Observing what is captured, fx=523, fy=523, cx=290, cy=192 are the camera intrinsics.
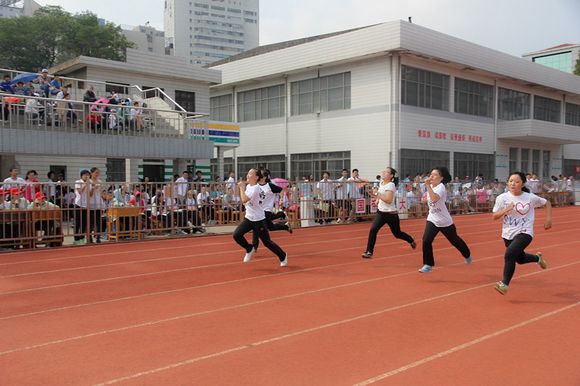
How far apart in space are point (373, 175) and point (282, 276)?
18.8 meters

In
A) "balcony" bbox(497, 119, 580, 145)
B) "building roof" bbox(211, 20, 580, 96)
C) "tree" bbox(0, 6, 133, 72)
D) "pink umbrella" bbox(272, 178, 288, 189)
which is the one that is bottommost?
"pink umbrella" bbox(272, 178, 288, 189)

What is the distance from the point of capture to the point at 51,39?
1848 inches

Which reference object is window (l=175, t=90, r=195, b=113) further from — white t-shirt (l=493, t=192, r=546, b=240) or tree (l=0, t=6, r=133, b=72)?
tree (l=0, t=6, r=133, b=72)

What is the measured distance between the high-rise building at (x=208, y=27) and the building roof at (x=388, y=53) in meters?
115

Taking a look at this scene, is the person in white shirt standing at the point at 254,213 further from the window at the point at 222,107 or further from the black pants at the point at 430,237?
the window at the point at 222,107

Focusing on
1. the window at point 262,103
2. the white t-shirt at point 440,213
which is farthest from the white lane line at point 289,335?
the window at point 262,103

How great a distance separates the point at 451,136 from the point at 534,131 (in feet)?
21.2

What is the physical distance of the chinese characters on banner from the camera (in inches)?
1079

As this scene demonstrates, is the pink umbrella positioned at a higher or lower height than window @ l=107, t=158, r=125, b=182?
lower

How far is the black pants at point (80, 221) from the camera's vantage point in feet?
41.0

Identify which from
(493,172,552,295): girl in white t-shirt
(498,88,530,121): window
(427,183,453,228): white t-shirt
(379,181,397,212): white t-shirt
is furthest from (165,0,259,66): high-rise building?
(493,172,552,295): girl in white t-shirt

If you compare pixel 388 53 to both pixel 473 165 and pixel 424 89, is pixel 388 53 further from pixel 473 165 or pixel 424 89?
pixel 473 165

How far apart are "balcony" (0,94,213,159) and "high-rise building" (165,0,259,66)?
127 metres

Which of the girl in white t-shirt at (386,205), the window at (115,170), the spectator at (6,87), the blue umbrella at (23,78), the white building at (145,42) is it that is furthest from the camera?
the white building at (145,42)
